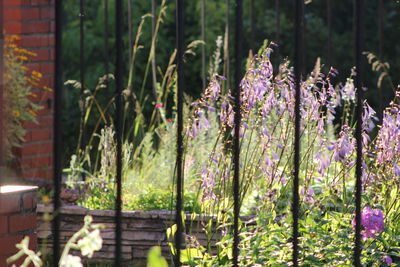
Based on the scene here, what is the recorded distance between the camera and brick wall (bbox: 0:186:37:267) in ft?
9.92

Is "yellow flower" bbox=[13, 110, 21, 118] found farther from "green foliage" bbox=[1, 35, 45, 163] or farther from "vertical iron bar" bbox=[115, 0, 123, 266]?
"vertical iron bar" bbox=[115, 0, 123, 266]

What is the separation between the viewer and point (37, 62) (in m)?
5.31

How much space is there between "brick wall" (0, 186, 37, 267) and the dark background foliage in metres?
5.39

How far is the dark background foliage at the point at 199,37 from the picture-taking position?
8.98 meters

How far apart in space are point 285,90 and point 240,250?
712 mm

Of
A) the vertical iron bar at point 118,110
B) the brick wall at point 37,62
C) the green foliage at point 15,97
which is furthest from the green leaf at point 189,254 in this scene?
the brick wall at point 37,62

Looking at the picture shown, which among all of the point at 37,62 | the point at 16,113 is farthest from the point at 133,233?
the point at 37,62

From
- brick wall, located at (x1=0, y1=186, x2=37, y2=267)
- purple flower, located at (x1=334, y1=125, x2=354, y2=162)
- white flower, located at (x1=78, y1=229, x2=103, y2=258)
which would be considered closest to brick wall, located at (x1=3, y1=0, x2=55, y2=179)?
brick wall, located at (x1=0, y1=186, x2=37, y2=267)

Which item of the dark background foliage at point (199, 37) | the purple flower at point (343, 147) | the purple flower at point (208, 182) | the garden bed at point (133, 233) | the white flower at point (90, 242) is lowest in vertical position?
the garden bed at point (133, 233)

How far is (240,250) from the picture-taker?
295 centimetres

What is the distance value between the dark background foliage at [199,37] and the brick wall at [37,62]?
3138 mm

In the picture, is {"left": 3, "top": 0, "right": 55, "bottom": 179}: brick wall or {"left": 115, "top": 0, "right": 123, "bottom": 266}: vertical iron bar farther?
{"left": 3, "top": 0, "right": 55, "bottom": 179}: brick wall

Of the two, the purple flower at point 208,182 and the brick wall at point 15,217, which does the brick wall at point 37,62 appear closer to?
the brick wall at point 15,217

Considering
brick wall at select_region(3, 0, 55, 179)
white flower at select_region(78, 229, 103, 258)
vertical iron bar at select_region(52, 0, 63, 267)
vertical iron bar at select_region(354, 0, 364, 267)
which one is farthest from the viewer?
brick wall at select_region(3, 0, 55, 179)
